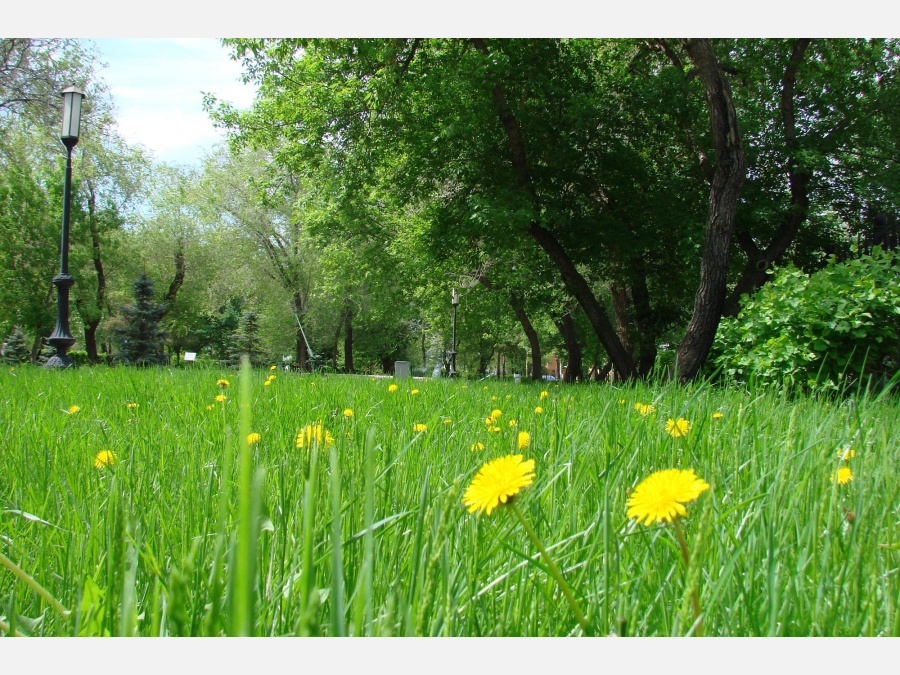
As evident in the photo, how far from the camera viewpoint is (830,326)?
18.7ft

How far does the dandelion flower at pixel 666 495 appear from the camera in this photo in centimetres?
66

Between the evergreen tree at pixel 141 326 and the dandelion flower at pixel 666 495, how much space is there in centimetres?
3161

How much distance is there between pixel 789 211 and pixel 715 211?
208 inches

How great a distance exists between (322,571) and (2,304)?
2694 centimetres

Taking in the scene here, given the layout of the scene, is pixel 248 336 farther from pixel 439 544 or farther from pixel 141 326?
pixel 439 544

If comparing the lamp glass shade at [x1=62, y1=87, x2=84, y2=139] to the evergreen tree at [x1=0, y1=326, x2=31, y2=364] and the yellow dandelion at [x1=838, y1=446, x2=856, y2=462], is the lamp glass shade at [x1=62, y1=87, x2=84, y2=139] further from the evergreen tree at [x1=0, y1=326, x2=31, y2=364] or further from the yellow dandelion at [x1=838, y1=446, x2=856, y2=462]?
the evergreen tree at [x1=0, y1=326, x2=31, y2=364]

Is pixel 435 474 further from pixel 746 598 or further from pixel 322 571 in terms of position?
pixel 746 598

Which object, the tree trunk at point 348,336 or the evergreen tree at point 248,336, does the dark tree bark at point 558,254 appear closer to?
the tree trunk at point 348,336

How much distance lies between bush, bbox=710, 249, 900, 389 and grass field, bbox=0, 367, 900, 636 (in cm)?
420

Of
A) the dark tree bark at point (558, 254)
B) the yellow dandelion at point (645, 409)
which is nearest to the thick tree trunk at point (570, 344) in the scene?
the dark tree bark at point (558, 254)

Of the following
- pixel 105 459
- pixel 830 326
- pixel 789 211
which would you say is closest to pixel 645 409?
pixel 105 459

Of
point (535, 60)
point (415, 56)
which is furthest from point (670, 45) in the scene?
point (415, 56)

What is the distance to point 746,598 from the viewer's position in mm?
805

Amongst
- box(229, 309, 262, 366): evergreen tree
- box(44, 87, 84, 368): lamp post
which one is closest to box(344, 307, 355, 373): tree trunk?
box(229, 309, 262, 366): evergreen tree
